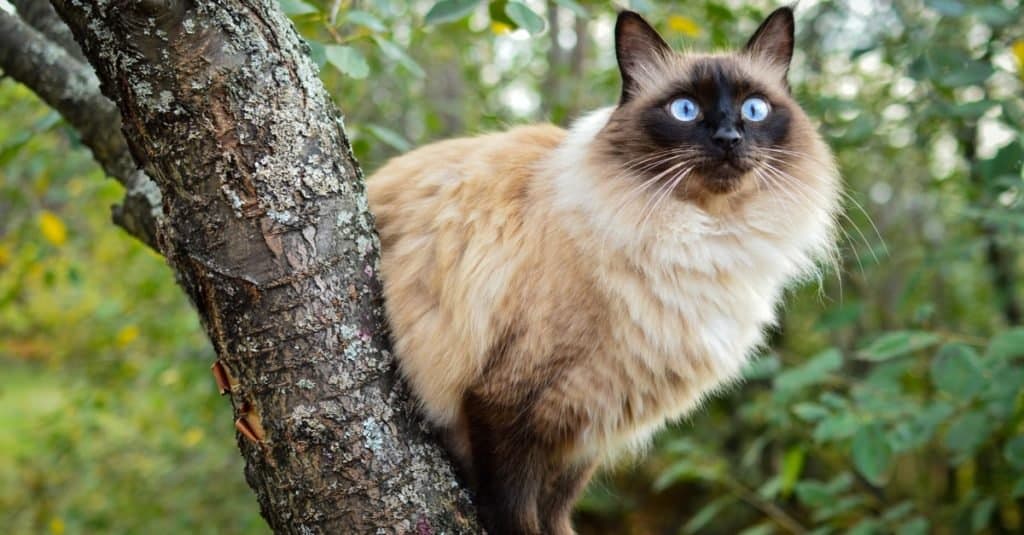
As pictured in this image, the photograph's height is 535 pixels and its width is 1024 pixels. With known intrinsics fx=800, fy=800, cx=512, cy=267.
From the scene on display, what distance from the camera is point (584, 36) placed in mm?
5250

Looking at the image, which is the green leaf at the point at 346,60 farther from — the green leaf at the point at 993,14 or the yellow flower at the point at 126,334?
the yellow flower at the point at 126,334

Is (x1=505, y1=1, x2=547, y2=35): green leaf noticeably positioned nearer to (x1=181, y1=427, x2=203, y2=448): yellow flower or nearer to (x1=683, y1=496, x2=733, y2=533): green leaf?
(x1=683, y1=496, x2=733, y2=533): green leaf

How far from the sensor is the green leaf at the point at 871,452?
2.75m

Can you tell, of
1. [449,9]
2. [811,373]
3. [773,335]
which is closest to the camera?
[449,9]

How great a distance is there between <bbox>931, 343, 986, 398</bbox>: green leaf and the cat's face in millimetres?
988

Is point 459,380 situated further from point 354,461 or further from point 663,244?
point 663,244

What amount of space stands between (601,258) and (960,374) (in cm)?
144

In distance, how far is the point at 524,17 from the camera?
6.99 ft

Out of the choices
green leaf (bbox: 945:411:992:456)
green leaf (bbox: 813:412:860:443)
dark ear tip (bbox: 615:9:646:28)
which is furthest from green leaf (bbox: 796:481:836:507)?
dark ear tip (bbox: 615:9:646:28)

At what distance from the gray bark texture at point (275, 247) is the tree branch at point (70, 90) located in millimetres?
805

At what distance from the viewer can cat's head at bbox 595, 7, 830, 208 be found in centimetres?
212

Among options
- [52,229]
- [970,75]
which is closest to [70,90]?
[52,229]

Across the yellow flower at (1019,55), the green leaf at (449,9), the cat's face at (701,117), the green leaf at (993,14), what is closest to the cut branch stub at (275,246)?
the green leaf at (449,9)

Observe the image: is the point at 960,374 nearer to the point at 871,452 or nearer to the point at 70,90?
the point at 871,452
